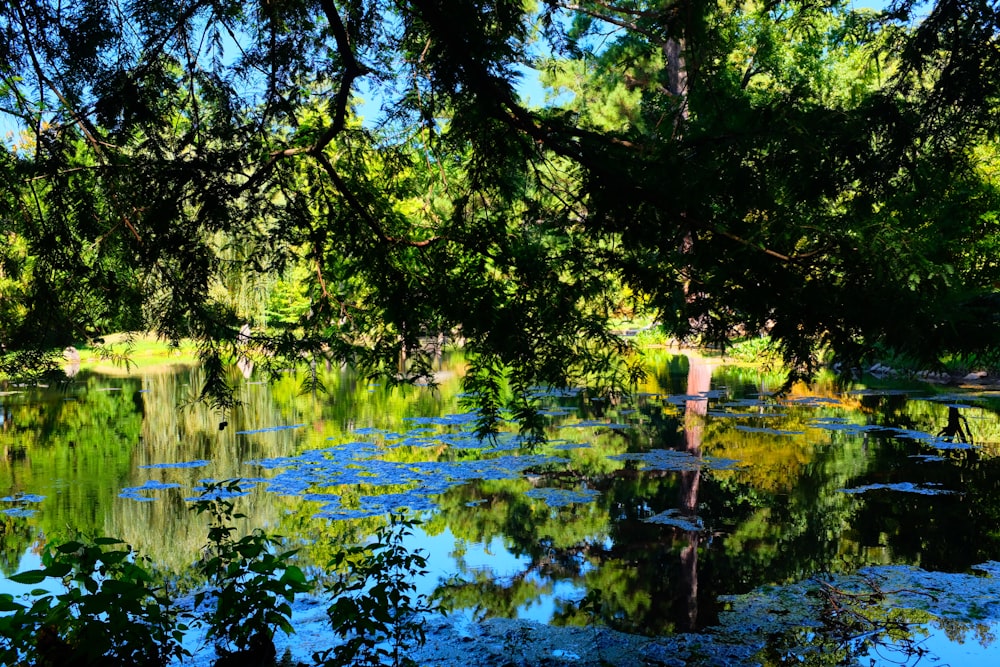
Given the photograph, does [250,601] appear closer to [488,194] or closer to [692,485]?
[488,194]

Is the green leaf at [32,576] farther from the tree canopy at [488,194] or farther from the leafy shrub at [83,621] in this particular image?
the tree canopy at [488,194]

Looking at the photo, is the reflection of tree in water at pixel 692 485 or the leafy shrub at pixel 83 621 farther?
the reflection of tree in water at pixel 692 485

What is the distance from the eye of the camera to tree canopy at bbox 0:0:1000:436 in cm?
318

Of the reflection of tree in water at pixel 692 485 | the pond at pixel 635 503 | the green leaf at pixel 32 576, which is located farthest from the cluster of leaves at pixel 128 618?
the reflection of tree in water at pixel 692 485

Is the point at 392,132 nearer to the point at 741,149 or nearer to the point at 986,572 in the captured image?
the point at 741,149

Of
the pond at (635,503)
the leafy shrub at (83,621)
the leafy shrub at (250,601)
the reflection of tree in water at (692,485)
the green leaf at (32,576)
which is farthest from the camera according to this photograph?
the reflection of tree in water at (692,485)

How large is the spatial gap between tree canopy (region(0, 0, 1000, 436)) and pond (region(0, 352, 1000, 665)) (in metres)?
0.66

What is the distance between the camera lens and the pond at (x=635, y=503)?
5.39 meters

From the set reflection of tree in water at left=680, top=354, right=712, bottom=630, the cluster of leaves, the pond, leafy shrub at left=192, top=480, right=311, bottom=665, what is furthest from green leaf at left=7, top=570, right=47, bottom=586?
reflection of tree in water at left=680, top=354, right=712, bottom=630

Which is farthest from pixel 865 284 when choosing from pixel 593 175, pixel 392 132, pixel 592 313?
pixel 392 132

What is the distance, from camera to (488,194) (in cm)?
464

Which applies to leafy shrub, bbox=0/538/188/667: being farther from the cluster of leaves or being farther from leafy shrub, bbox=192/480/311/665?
leafy shrub, bbox=192/480/311/665

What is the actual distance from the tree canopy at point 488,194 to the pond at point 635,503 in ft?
2.18

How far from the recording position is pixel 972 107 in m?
4.97
